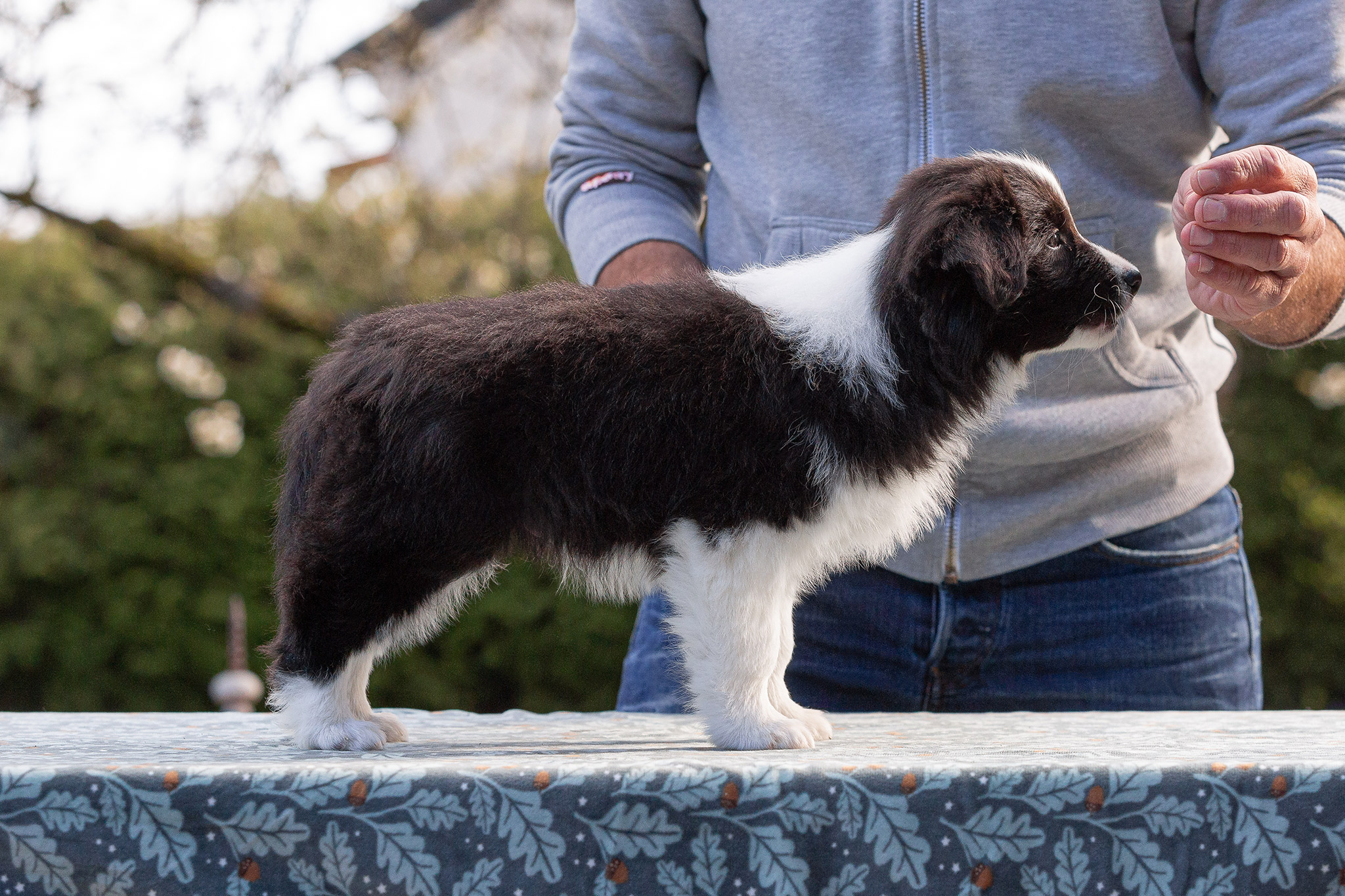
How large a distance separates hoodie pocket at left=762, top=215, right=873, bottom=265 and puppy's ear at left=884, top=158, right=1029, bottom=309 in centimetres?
63

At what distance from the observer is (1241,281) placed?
7.84 feet

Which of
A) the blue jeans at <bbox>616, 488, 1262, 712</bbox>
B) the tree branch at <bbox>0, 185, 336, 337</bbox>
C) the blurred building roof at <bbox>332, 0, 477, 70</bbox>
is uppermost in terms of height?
the blue jeans at <bbox>616, 488, 1262, 712</bbox>

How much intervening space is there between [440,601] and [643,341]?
0.64 metres

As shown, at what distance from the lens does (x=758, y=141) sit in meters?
3.08

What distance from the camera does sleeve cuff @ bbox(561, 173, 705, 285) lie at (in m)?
3.04

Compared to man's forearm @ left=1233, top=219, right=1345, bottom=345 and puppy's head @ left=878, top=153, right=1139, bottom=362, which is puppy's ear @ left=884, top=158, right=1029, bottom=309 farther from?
man's forearm @ left=1233, top=219, right=1345, bottom=345

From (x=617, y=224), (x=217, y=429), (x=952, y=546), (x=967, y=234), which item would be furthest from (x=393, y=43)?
(x=967, y=234)

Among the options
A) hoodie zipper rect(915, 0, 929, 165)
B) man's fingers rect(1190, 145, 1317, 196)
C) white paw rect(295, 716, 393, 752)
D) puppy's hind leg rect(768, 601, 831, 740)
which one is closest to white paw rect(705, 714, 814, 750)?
puppy's hind leg rect(768, 601, 831, 740)

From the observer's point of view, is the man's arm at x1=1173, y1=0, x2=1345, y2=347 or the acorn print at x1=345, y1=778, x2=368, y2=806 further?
the man's arm at x1=1173, y1=0, x2=1345, y2=347

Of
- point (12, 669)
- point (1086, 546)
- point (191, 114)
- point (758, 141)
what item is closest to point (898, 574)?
point (1086, 546)

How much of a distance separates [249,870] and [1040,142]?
2297 millimetres

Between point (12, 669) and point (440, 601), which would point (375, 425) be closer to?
point (440, 601)

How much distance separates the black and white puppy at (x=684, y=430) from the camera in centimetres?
220

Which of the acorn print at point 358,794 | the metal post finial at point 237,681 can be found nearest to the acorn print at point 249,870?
the acorn print at point 358,794
